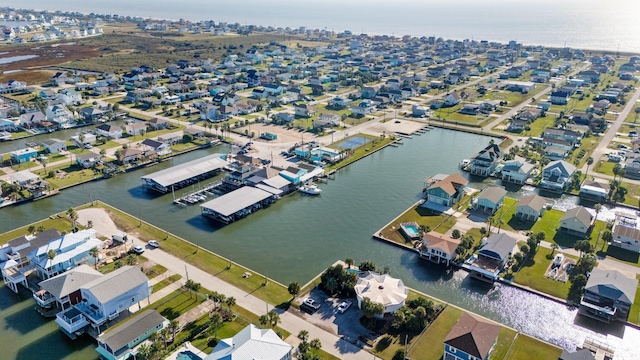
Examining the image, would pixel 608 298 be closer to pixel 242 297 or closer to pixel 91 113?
pixel 242 297

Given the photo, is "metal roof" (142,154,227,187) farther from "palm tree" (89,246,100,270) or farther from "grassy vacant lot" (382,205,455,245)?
"grassy vacant lot" (382,205,455,245)

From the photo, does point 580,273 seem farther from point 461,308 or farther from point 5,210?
point 5,210

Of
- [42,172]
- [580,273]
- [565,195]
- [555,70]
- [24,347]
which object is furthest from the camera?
[555,70]

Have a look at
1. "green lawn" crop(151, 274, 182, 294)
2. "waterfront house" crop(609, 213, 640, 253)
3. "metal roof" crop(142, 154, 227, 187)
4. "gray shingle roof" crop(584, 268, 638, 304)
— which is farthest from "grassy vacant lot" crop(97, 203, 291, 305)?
"waterfront house" crop(609, 213, 640, 253)

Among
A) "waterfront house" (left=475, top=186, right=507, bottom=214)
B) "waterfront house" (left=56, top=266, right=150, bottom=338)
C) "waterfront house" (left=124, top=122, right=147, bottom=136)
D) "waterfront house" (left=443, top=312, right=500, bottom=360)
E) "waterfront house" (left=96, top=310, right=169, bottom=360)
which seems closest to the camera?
"waterfront house" (left=443, top=312, right=500, bottom=360)

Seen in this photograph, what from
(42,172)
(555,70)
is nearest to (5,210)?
(42,172)
